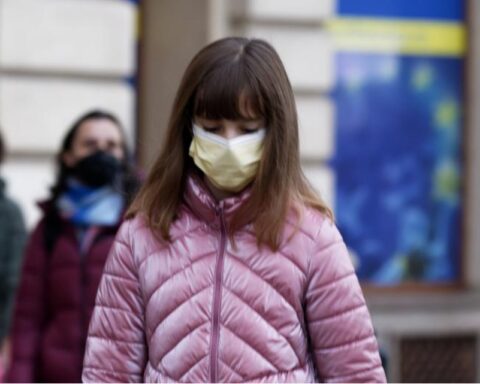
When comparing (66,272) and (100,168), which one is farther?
(100,168)

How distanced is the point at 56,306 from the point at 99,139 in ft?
2.50

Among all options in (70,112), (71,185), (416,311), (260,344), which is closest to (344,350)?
(260,344)

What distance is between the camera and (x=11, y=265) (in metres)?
6.43

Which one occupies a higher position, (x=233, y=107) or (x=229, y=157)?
(x=233, y=107)

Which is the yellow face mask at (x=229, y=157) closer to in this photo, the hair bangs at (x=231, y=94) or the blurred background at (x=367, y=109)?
the hair bangs at (x=231, y=94)

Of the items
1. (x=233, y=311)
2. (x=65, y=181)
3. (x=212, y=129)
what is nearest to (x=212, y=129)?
(x=212, y=129)

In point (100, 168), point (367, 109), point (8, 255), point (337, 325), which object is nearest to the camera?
point (337, 325)

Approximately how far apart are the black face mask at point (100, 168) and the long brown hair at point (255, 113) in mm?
2108

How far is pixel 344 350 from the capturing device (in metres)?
2.91

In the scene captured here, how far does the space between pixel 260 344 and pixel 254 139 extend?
0.47 metres

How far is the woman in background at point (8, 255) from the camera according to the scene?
6.40 metres

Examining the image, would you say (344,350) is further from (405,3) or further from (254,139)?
(405,3)

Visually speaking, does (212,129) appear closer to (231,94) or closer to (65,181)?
(231,94)

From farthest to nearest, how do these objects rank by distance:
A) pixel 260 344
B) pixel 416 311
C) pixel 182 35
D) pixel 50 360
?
pixel 416 311 < pixel 182 35 < pixel 50 360 < pixel 260 344
